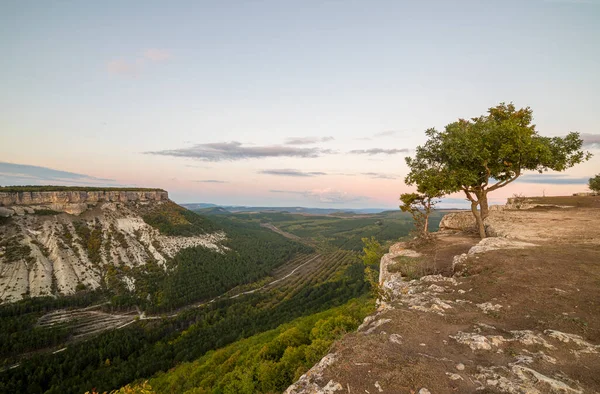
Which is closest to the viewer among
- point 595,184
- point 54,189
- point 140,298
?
point 595,184

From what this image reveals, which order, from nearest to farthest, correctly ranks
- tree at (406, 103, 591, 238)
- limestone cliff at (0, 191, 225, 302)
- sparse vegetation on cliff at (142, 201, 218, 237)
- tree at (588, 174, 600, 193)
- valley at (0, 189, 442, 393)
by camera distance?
tree at (406, 103, 591, 238) → tree at (588, 174, 600, 193) → valley at (0, 189, 442, 393) → limestone cliff at (0, 191, 225, 302) → sparse vegetation on cliff at (142, 201, 218, 237)

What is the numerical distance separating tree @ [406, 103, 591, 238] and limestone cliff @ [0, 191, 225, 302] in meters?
96.3

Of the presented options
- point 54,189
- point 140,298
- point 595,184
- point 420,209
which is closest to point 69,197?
point 54,189

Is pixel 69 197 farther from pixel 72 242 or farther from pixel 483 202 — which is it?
pixel 483 202

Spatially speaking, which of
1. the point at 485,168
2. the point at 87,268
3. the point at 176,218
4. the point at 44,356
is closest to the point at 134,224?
the point at 176,218

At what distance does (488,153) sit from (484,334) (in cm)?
1369

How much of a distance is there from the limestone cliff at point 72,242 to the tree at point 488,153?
9633 cm

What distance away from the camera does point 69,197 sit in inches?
3991

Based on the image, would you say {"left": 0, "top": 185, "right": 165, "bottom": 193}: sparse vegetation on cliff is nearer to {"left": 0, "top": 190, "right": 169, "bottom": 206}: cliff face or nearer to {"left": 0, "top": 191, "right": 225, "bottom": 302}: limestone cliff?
{"left": 0, "top": 190, "right": 169, "bottom": 206}: cliff face

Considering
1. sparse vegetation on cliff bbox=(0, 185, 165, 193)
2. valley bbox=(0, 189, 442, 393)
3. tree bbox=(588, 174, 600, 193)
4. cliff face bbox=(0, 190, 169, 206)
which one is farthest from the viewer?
sparse vegetation on cliff bbox=(0, 185, 165, 193)

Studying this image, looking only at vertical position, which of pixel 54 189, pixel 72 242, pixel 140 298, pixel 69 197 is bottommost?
pixel 140 298

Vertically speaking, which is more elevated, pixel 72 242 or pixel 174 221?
pixel 174 221

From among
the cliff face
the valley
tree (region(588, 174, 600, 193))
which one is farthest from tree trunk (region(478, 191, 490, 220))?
Result: the cliff face

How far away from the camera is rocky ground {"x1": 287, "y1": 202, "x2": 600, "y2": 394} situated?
4785 millimetres
